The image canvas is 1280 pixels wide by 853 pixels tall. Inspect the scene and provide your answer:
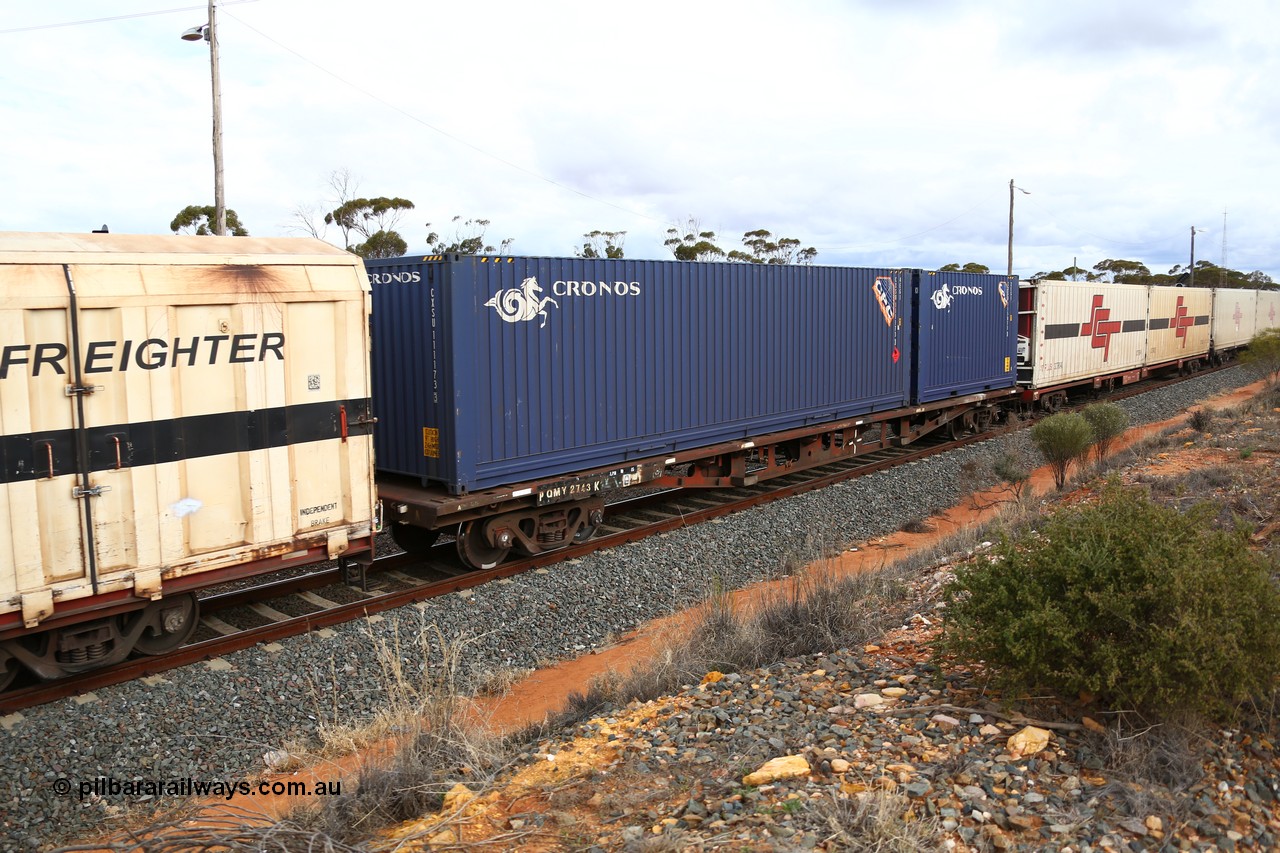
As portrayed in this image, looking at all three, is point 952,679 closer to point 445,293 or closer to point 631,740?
point 631,740

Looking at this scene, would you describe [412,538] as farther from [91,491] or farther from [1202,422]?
[1202,422]

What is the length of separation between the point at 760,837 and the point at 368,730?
3194 millimetres

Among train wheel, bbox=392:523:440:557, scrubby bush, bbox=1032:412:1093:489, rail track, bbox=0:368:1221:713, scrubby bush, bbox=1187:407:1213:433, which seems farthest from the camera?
scrubby bush, bbox=1187:407:1213:433

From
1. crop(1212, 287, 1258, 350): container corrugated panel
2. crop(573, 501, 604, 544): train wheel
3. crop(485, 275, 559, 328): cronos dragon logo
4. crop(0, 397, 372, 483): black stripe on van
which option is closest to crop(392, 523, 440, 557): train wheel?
crop(573, 501, 604, 544): train wheel

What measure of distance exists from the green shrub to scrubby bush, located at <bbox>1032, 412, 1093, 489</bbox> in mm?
9281

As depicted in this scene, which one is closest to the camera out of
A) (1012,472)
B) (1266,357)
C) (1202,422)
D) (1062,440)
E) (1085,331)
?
(1062,440)

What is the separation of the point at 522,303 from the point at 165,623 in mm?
4528

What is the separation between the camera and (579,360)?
397 inches

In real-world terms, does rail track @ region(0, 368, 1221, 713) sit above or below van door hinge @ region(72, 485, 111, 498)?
below

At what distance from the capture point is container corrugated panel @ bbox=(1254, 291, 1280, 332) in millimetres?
44062

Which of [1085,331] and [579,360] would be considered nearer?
[579,360]

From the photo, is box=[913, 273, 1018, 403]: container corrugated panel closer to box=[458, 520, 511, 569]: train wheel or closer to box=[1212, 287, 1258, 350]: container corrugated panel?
box=[458, 520, 511, 569]: train wheel

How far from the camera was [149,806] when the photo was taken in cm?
523

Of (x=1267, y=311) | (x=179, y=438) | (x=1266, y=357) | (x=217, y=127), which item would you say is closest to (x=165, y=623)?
(x=179, y=438)
